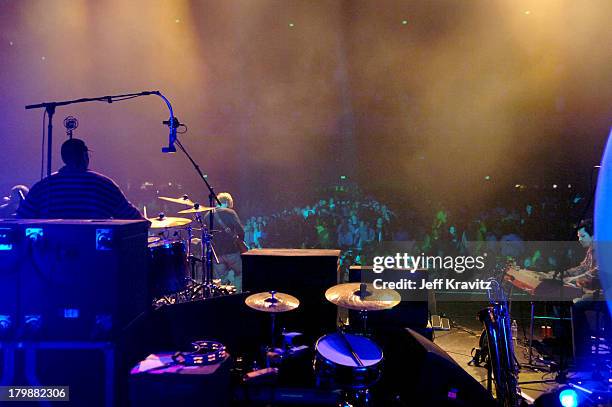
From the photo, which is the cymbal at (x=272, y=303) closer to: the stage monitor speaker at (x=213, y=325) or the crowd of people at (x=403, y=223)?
the stage monitor speaker at (x=213, y=325)

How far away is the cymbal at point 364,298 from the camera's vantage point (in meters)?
2.69

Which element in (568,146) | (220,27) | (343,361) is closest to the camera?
(343,361)

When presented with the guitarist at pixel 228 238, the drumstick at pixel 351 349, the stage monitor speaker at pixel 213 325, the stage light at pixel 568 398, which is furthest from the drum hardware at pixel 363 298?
the guitarist at pixel 228 238

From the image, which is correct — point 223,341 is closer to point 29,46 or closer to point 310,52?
point 310,52

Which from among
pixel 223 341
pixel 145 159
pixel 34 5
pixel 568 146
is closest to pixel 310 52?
pixel 145 159

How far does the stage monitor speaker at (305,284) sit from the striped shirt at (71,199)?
1.09 meters

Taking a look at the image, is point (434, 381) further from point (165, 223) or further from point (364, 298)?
point (165, 223)

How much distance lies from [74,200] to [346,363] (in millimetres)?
1959

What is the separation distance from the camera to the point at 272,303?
286cm

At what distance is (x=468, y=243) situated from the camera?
7184mm

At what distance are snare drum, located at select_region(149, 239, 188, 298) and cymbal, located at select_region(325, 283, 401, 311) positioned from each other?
1312 millimetres

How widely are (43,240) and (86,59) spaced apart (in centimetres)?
649

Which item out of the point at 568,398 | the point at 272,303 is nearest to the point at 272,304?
the point at 272,303

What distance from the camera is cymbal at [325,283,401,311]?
269 cm
